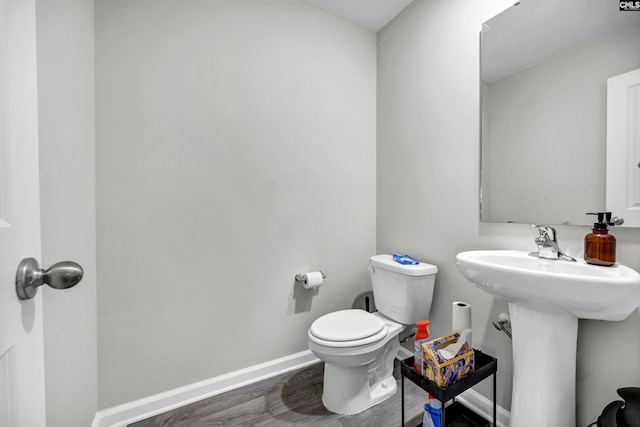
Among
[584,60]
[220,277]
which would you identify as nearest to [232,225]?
[220,277]

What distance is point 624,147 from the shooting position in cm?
107

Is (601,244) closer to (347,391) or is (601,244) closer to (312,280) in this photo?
(347,391)

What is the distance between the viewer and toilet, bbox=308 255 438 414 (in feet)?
4.78

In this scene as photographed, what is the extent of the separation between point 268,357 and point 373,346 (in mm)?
751

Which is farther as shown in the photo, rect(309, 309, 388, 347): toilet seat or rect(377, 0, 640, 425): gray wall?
rect(309, 309, 388, 347): toilet seat

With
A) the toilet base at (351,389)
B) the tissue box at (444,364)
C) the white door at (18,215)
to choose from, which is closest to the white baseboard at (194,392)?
the toilet base at (351,389)

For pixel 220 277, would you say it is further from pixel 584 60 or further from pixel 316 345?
pixel 584 60

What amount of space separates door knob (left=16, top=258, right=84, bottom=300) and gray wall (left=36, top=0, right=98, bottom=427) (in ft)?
1.56

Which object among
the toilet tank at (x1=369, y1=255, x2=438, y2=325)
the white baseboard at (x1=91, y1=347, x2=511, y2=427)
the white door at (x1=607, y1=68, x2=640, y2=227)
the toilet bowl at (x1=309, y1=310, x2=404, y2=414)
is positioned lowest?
the white baseboard at (x1=91, y1=347, x2=511, y2=427)

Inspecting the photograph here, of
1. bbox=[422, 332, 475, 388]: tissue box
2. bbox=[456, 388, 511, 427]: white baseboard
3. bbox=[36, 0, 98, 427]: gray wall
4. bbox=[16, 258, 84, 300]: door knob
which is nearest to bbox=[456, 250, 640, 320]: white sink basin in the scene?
bbox=[422, 332, 475, 388]: tissue box

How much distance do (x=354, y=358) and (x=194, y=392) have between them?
935 mm

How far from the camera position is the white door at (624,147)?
40.9 inches

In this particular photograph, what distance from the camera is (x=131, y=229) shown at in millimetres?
1486

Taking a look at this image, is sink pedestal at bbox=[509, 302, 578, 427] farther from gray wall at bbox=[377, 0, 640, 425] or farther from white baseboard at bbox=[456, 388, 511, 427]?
white baseboard at bbox=[456, 388, 511, 427]
